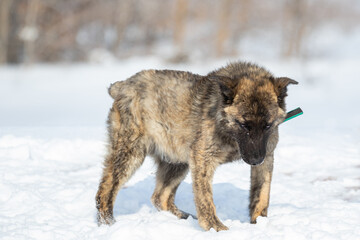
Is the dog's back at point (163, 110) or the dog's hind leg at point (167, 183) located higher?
the dog's back at point (163, 110)

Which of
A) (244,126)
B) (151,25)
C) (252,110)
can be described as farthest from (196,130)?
(151,25)

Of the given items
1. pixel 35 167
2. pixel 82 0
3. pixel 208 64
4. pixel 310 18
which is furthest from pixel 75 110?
pixel 310 18

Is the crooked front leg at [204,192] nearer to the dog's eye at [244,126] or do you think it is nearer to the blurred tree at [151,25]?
the dog's eye at [244,126]

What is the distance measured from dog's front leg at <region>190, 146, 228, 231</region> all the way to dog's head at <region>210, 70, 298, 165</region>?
436 millimetres

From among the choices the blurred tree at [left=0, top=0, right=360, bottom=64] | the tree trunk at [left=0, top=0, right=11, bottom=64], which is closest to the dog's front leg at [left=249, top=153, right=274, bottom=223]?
the blurred tree at [left=0, top=0, right=360, bottom=64]

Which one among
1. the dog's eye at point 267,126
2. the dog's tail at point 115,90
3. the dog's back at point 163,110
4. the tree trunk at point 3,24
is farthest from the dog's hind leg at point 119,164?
the tree trunk at point 3,24

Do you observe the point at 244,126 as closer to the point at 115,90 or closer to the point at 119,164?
the point at 119,164

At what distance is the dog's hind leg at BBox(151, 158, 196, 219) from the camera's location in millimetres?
5586

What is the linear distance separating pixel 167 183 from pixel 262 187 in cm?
133

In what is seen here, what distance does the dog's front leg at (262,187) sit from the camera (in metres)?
4.75

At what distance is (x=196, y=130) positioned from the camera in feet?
15.8

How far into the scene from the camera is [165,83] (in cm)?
523

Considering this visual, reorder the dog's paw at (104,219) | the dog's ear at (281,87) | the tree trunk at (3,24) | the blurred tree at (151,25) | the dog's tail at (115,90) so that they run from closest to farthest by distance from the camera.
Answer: the dog's ear at (281,87), the dog's paw at (104,219), the dog's tail at (115,90), the tree trunk at (3,24), the blurred tree at (151,25)

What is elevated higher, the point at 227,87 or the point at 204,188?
the point at 227,87
